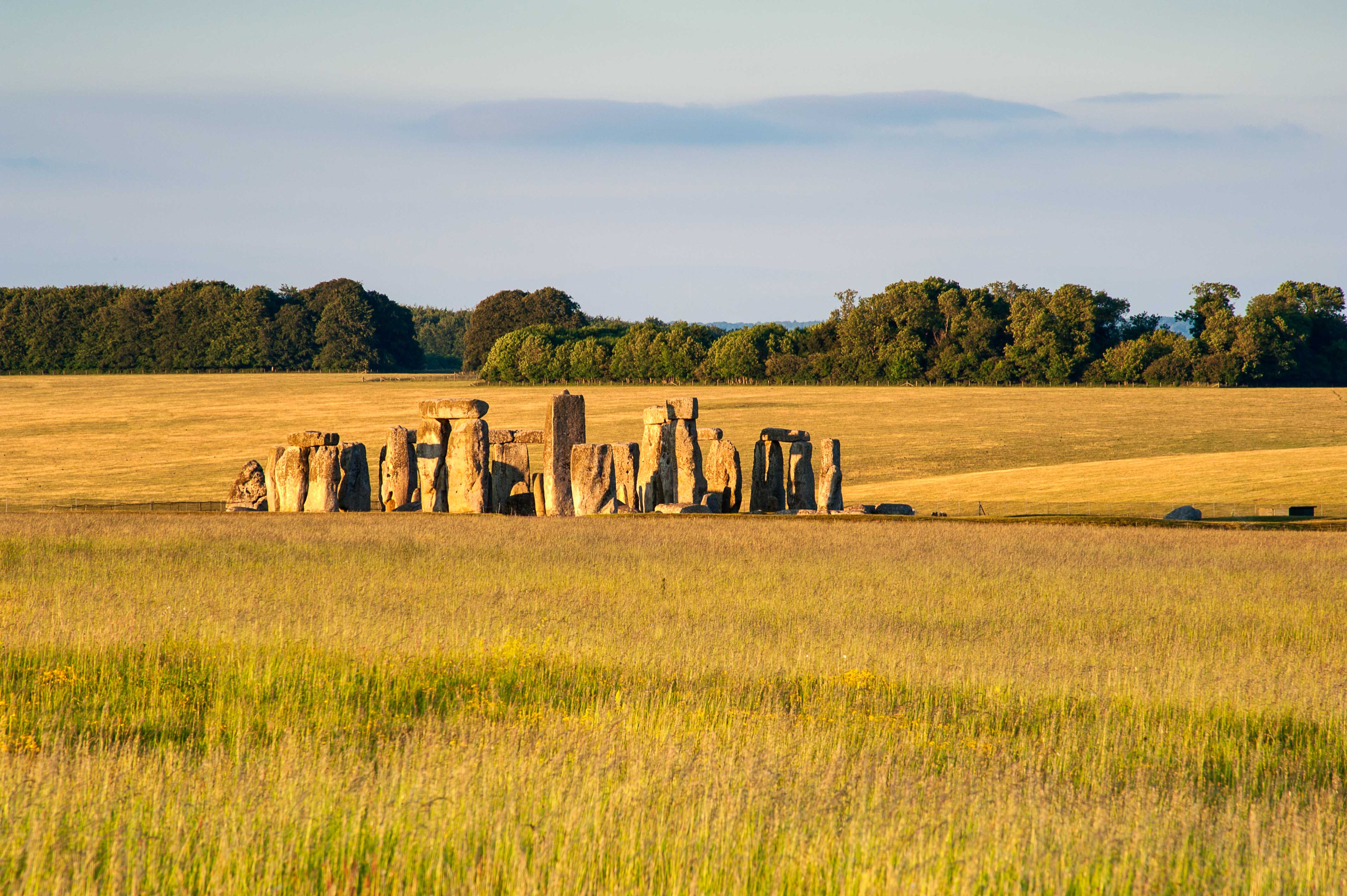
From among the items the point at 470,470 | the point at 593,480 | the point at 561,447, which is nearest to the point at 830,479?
the point at 593,480

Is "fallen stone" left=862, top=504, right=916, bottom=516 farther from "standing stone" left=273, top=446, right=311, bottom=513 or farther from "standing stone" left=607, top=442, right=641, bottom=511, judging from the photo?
"standing stone" left=273, top=446, right=311, bottom=513

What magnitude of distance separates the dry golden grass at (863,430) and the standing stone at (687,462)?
29.0 ft

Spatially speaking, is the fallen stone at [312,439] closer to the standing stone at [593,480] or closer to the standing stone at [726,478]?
the standing stone at [593,480]

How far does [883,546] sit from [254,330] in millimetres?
97030

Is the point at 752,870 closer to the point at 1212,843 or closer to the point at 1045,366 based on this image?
the point at 1212,843

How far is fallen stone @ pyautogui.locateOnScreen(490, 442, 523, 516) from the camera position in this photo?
101 feet

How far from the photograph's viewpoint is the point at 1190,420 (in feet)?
197

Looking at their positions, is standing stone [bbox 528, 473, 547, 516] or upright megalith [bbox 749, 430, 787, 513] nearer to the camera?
standing stone [bbox 528, 473, 547, 516]

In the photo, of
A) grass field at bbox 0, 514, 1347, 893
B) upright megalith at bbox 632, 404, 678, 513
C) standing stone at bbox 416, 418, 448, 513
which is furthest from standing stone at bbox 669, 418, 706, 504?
grass field at bbox 0, 514, 1347, 893

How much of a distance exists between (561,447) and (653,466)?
229 centimetres

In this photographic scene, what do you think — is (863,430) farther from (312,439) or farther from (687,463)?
(312,439)

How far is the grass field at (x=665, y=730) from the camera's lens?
505 centimetres

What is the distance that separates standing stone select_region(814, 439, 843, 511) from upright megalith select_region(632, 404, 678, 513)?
12.2 ft

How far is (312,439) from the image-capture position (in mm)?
29750
